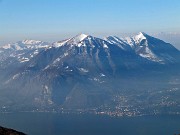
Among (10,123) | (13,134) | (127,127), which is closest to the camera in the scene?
(13,134)

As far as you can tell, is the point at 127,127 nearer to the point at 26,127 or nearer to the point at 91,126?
the point at 91,126

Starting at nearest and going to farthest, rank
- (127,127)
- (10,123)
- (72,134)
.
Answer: (72,134), (127,127), (10,123)

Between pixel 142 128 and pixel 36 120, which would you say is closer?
pixel 142 128

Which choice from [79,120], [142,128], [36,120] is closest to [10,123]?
[36,120]

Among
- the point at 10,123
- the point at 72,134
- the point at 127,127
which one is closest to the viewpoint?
the point at 72,134

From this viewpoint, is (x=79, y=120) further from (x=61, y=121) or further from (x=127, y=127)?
(x=127, y=127)

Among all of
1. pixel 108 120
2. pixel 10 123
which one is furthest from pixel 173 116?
pixel 10 123

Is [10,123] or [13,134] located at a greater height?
[13,134]
